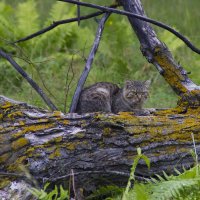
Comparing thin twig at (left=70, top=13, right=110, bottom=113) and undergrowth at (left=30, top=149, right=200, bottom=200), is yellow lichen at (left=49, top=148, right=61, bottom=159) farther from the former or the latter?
thin twig at (left=70, top=13, right=110, bottom=113)

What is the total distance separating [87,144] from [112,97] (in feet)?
7.40

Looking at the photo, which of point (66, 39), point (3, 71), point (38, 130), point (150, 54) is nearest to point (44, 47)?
point (66, 39)

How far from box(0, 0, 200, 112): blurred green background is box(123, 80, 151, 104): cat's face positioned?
839 millimetres

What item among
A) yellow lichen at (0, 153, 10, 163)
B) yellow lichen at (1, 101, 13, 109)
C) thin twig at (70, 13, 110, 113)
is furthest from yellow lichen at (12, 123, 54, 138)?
thin twig at (70, 13, 110, 113)

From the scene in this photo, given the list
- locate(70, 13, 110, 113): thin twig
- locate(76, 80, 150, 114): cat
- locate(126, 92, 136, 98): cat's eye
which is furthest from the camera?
locate(126, 92, 136, 98): cat's eye

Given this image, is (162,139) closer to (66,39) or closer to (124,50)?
(124,50)

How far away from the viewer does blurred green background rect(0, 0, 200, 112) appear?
8.05 m

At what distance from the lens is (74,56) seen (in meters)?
8.96

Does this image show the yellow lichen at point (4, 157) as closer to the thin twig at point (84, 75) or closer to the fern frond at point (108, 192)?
the fern frond at point (108, 192)

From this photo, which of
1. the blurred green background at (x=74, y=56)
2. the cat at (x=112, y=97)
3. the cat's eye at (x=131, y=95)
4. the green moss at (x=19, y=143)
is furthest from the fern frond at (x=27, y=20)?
the green moss at (x=19, y=143)

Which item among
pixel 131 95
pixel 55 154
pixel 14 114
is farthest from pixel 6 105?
pixel 131 95

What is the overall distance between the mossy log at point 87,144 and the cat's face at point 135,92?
200 centimetres

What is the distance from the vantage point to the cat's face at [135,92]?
656cm

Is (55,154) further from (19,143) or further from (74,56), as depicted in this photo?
(74,56)
